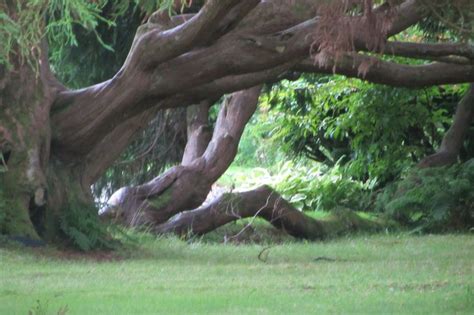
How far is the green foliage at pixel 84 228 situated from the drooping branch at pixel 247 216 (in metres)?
2.94

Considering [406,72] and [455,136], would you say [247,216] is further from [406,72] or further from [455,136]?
[455,136]

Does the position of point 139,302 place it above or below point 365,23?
below

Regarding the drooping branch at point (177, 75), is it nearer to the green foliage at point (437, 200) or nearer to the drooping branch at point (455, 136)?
the green foliage at point (437, 200)

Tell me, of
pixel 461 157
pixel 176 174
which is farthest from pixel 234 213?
pixel 461 157

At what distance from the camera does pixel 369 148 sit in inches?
904

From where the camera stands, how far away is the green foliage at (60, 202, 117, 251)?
45.8 ft

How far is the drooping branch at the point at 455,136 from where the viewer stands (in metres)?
20.9

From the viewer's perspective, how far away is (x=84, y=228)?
14148mm

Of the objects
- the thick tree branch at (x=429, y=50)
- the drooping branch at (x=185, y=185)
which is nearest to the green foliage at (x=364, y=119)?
the drooping branch at (x=185, y=185)

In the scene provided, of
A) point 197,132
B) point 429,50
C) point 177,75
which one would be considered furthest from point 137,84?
point 197,132

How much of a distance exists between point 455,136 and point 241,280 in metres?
11.0

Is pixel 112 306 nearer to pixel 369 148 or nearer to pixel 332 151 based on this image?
pixel 369 148

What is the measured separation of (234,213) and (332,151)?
815 centimetres

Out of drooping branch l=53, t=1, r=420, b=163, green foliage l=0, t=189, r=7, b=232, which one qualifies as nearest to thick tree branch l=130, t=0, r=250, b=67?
drooping branch l=53, t=1, r=420, b=163
